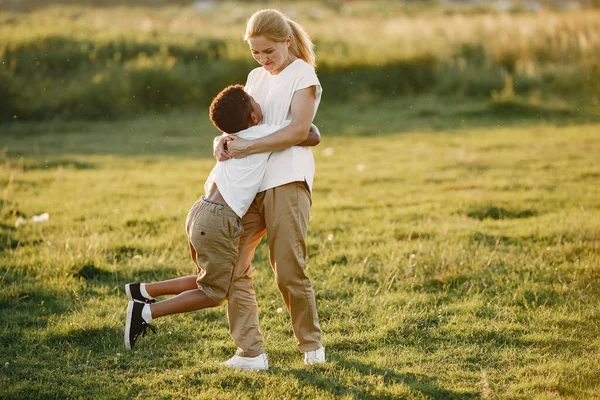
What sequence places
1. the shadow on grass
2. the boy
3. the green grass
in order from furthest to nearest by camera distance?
the green grass, the boy, the shadow on grass

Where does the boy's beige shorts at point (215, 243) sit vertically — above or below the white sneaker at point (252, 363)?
above

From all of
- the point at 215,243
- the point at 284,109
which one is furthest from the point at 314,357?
the point at 284,109

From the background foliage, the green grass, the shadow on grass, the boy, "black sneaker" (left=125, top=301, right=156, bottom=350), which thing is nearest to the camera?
the shadow on grass

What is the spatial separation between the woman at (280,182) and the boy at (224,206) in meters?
0.07

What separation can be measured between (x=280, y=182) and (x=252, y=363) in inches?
45.1

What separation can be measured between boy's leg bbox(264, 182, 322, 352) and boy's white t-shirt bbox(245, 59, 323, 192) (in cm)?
6

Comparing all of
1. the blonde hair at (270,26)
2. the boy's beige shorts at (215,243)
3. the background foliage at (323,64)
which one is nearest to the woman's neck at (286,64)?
the blonde hair at (270,26)

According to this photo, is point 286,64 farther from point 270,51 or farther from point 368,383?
point 368,383

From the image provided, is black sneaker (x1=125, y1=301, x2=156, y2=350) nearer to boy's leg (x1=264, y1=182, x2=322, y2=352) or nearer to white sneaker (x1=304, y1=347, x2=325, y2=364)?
boy's leg (x1=264, y1=182, x2=322, y2=352)

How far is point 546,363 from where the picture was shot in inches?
177

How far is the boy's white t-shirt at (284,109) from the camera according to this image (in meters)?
4.30

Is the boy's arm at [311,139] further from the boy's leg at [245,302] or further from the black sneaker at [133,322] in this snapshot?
the black sneaker at [133,322]

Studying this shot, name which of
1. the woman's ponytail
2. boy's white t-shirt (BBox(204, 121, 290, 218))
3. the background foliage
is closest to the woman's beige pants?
boy's white t-shirt (BBox(204, 121, 290, 218))

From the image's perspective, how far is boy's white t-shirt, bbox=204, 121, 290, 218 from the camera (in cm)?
425
